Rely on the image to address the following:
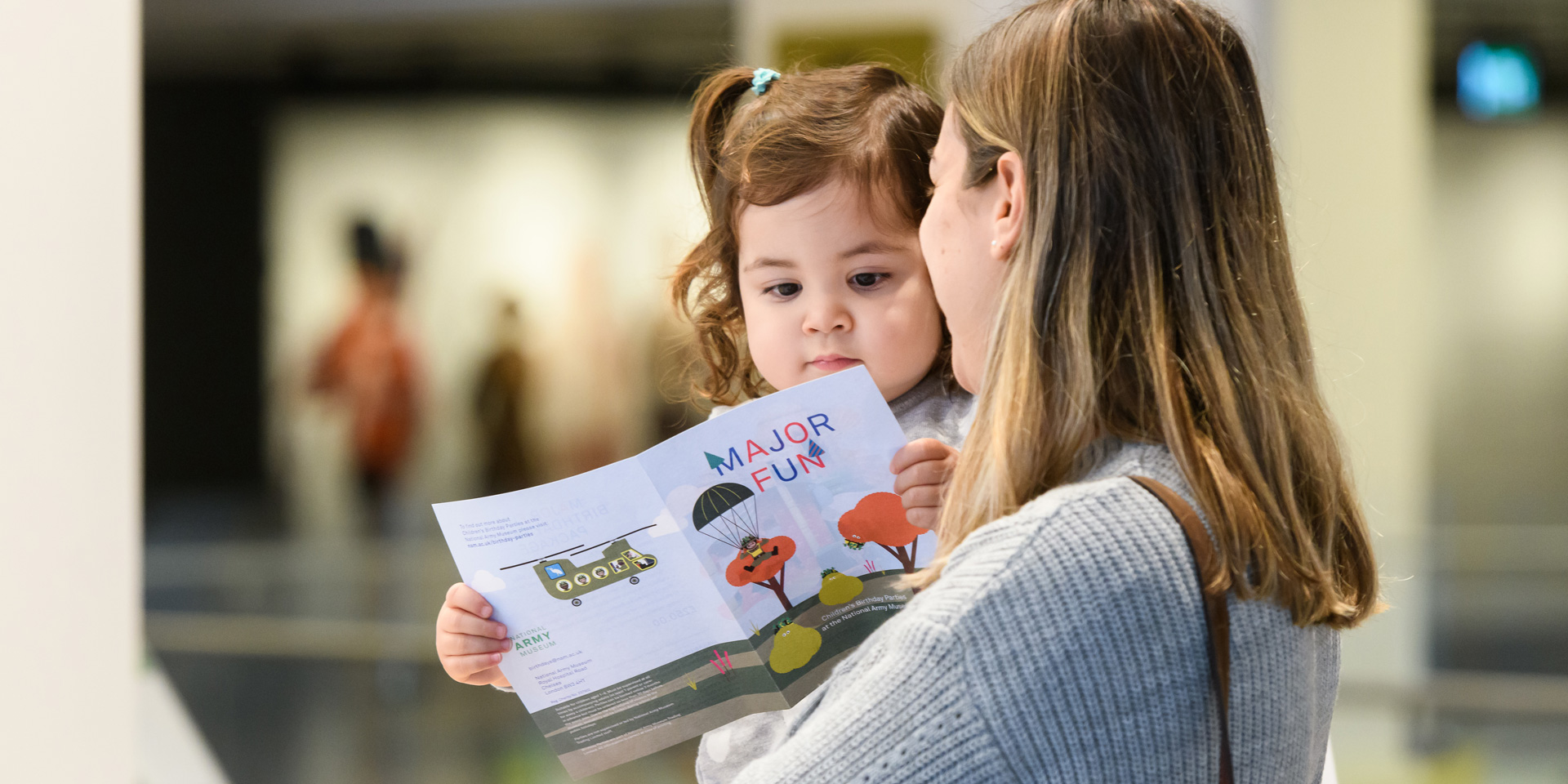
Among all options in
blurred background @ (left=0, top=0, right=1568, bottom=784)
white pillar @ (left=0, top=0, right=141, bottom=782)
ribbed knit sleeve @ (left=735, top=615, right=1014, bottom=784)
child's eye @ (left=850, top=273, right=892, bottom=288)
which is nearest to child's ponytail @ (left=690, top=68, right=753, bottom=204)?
blurred background @ (left=0, top=0, right=1568, bottom=784)

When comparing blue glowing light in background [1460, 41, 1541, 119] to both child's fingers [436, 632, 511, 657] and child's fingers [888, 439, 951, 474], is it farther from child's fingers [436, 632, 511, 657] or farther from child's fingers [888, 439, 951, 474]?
child's fingers [436, 632, 511, 657]

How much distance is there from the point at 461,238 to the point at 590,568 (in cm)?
966

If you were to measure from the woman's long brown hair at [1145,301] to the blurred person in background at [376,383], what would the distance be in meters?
8.65

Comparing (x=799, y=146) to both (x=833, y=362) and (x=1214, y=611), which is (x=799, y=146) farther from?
(x=1214, y=611)

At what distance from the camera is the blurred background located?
16.1 ft

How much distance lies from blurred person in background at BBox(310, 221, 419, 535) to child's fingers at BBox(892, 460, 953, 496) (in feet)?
27.5

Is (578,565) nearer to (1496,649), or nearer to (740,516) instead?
(740,516)

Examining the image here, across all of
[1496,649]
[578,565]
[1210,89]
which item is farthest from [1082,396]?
[1496,649]

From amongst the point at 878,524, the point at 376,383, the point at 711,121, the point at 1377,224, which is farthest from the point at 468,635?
the point at 376,383

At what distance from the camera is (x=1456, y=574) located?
5516mm

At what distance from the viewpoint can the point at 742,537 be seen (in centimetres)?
127

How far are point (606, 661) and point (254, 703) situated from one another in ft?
18.0

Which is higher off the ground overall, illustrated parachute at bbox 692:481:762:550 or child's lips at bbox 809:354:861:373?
child's lips at bbox 809:354:861:373

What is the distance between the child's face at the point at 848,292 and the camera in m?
1.51
